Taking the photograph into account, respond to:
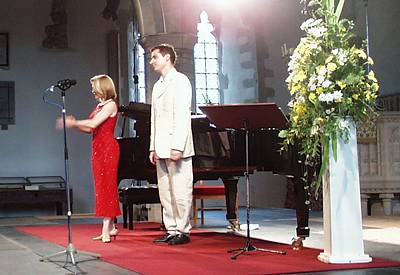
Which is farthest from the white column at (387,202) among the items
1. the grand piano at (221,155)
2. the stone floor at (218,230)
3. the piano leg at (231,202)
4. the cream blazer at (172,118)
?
the cream blazer at (172,118)

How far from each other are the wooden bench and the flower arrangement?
320 inches

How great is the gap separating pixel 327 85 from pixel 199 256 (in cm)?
156

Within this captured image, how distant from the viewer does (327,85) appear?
15.3 feet

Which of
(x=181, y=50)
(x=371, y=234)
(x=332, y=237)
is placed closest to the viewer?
(x=332, y=237)

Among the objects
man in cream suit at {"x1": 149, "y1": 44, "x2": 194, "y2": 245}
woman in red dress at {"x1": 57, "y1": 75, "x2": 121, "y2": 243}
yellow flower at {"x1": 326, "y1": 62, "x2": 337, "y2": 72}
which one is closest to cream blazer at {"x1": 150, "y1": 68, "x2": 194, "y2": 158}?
man in cream suit at {"x1": 149, "y1": 44, "x2": 194, "y2": 245}

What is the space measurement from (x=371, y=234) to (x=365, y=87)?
267 cm

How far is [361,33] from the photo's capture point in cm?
1241

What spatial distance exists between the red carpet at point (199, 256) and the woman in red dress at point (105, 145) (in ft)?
1.26

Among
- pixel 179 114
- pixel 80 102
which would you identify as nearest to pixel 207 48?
pixel 80 102

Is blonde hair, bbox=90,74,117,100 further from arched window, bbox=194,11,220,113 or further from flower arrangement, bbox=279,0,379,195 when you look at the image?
arched window, bbox=194,11,220,113

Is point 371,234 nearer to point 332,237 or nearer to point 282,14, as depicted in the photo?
point 332,237

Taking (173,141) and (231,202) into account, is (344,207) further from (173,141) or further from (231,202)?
(231,202)

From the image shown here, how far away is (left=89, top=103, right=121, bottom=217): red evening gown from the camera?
5.91m

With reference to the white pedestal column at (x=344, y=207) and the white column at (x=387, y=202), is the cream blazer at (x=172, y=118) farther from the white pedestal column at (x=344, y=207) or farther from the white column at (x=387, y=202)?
the white column at (x=387, y=202)
